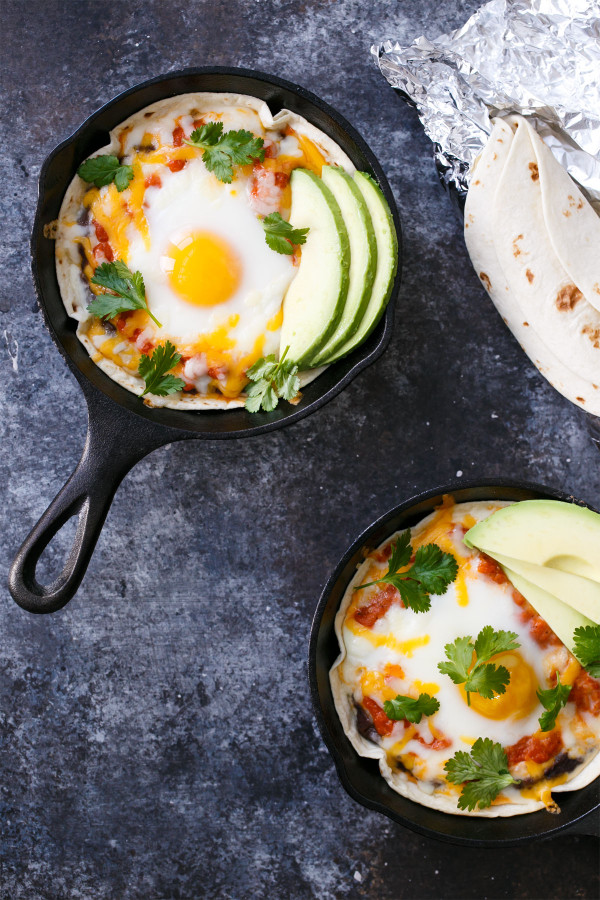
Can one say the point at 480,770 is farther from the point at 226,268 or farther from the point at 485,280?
the point at 226,268

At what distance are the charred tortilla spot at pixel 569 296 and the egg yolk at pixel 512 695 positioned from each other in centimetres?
133

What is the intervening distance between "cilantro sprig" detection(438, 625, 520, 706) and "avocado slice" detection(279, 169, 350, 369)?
1.17m

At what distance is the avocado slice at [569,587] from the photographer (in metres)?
2.74

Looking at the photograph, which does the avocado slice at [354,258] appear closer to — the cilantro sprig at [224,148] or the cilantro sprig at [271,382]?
the cilantro sprig at [271,382]

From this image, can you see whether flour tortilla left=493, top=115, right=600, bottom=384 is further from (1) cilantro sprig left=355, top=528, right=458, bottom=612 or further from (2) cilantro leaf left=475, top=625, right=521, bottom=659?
(2) cilantro leaf left=475, top=625, right=521, bottom=659

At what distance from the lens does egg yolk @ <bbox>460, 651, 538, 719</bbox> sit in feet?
9.05

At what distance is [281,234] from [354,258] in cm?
31

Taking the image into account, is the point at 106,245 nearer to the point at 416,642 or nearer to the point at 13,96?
the point at 13,96

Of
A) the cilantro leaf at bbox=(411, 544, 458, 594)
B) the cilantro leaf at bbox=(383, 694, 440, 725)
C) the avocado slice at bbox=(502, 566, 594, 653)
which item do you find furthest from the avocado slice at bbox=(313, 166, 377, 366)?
the cilantro leaf at bbox=(383, 694, 440, 725)

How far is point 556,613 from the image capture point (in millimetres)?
2785

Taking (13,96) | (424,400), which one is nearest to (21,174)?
(13,96)

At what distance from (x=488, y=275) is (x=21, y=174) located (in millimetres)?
2042

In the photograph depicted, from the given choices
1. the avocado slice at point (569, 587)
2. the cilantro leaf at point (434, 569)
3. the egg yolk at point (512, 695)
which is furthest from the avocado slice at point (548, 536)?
the egg yolk at point (512, 695)

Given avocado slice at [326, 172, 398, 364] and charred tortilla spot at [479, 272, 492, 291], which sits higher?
avocado slice at [326, 172, 398, 364]
